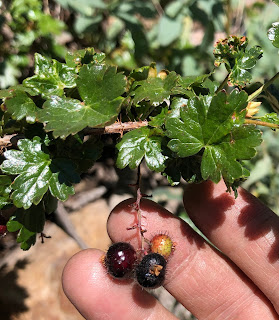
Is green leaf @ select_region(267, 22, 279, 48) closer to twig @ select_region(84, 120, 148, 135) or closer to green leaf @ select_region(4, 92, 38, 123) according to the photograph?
twig @ select_region(84, 120, 148, 135)

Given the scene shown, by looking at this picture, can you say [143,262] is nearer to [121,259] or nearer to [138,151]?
[121,259]

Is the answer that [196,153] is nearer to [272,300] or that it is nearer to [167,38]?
[272,300]

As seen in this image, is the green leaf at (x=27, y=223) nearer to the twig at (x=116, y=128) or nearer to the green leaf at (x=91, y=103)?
the twig at (x=116, y=128)

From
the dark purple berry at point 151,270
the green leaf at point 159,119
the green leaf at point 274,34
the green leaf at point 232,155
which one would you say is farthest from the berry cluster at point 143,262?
the green leaf at point 274,34

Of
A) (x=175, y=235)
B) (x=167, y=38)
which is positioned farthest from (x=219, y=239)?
(x=167, y=38)

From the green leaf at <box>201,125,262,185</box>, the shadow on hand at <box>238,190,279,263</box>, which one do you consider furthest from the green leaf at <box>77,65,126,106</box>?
the shadow on hand at <box>238,190,279,263</box>

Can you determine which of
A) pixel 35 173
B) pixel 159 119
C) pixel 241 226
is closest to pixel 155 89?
pixel 159 119
